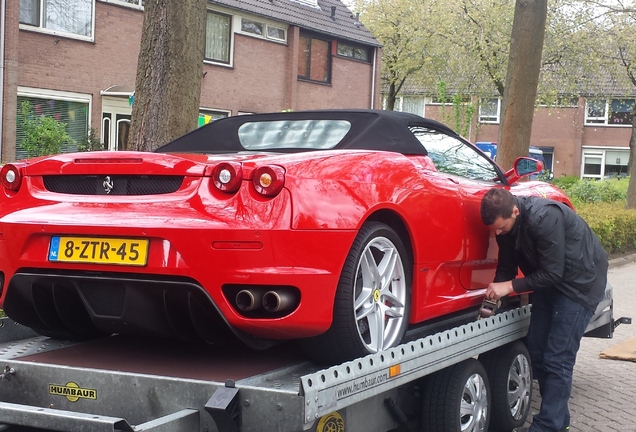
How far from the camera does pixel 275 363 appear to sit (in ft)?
13.1

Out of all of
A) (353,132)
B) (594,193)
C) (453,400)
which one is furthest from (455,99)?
(453,400)

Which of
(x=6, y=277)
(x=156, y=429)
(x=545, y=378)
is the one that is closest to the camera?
(x=156, y=429)

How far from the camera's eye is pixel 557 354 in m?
4.95

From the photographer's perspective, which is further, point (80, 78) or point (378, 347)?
point (80, 78)

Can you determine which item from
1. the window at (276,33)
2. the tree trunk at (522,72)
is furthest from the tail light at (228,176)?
the window at (276,33)

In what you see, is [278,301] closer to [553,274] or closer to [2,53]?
[553,274]

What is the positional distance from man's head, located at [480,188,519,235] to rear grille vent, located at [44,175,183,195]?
1.95m

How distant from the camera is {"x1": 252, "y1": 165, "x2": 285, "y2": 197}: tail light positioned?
3576 mm

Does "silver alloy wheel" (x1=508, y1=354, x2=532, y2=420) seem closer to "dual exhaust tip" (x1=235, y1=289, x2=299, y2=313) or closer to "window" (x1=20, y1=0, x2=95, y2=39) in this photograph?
"dual exhaust tip" (x1=235, y1=289, x2=299, y2=313)

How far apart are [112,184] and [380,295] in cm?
138

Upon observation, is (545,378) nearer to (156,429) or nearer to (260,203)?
(260,203)

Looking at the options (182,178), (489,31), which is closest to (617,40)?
(489,31)

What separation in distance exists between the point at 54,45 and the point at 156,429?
17.4m

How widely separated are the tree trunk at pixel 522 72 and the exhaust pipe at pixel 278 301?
8.53m
